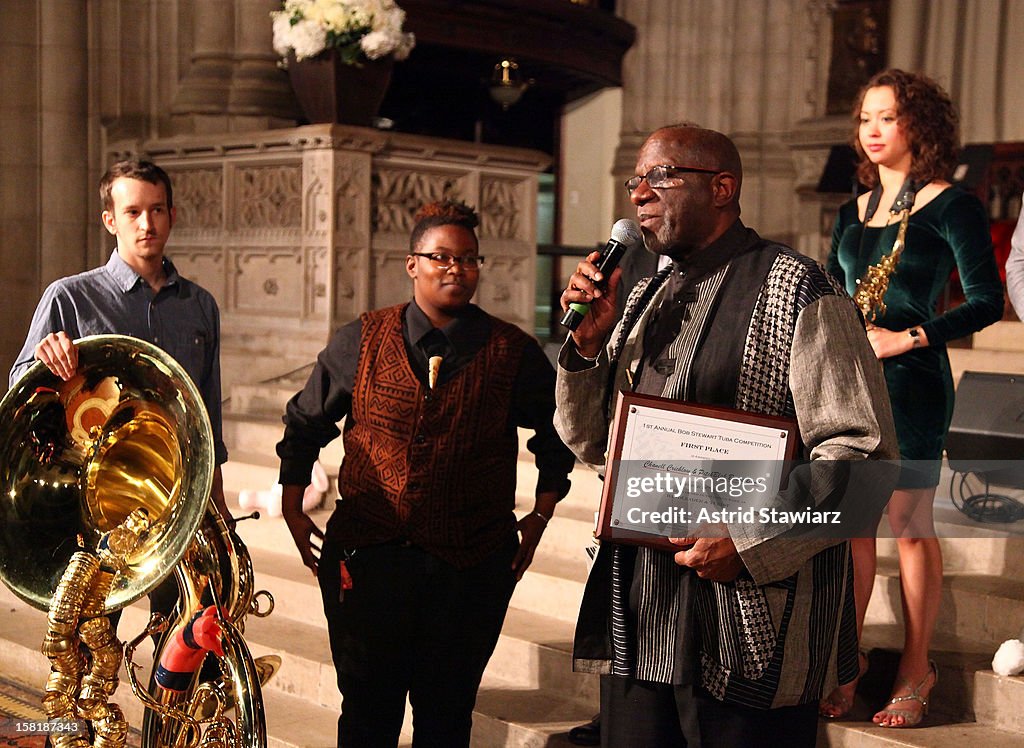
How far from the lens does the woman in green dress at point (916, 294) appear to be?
333 centimetres

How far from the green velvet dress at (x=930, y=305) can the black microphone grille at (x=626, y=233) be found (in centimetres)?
121

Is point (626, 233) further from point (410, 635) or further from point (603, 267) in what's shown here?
point (410, 635)

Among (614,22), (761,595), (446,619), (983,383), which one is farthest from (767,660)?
(614,22)

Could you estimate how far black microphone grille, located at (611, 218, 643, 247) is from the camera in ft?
7.86

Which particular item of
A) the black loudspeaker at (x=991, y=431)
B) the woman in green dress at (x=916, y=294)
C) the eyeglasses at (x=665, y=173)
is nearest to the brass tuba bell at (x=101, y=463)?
the eyeglasses at (x=665, y=173)

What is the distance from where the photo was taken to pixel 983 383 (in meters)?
5.09

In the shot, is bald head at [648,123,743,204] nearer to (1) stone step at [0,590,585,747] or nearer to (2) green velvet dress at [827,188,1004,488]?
(2) green velvet dress at [827,188,1004,488]

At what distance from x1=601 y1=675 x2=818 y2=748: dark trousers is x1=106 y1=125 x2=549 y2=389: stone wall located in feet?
18.2

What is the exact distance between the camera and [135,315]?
3418 mm

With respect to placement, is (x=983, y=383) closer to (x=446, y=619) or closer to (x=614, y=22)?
(x=446, y=619)

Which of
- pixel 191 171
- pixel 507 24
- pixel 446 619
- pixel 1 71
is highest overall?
pixel 507 24

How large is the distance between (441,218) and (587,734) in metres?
1.67

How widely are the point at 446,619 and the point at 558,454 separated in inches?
21.2

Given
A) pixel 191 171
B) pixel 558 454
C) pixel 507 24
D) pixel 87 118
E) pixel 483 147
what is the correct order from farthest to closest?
pixel 507 24, pixel 87 118, pixel 191 171, pixel 483 147, pixel 558 454
